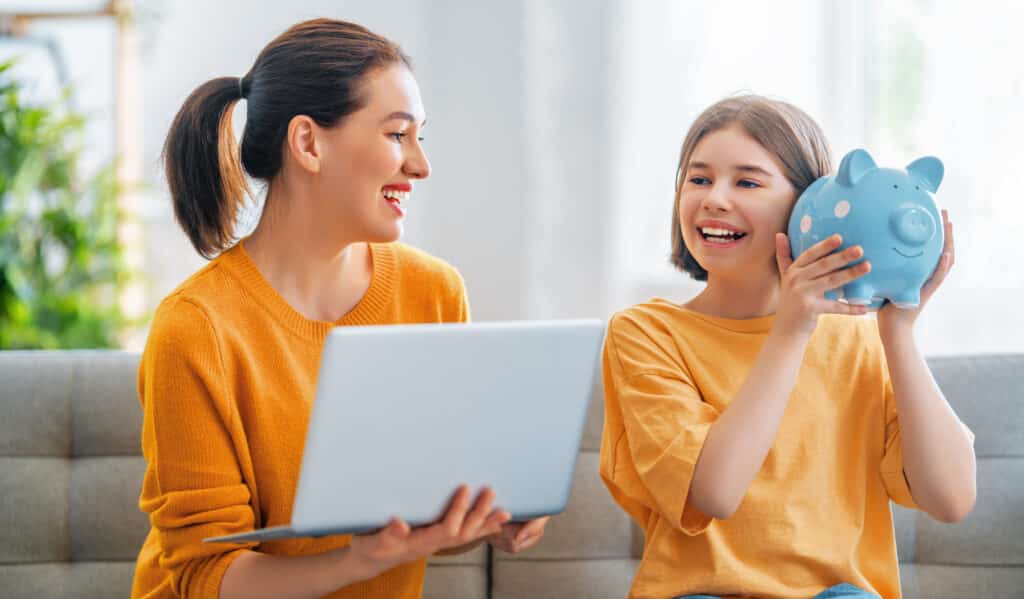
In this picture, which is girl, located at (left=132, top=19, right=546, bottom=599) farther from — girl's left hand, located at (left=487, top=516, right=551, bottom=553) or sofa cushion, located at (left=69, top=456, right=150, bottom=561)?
sofa cushion, located at (left=69, top=456, right=150, bottom=561)

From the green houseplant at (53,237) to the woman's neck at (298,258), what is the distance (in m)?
1.71

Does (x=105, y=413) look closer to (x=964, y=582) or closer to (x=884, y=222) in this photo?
(x=884, y=222)

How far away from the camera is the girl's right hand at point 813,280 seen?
118 cm

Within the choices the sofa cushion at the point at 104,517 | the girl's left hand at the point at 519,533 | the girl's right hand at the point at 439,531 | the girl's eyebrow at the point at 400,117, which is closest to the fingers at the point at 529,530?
the girl's left hand at the point at 519,533

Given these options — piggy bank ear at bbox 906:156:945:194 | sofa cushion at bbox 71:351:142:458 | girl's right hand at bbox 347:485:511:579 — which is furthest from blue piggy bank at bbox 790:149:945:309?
sofa cushion at bbox 71:351:142:458

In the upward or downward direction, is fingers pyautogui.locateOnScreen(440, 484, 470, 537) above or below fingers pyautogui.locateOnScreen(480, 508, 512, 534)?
above

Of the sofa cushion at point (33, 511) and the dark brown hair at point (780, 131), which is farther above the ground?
the dark brown hair at point (780, 131)

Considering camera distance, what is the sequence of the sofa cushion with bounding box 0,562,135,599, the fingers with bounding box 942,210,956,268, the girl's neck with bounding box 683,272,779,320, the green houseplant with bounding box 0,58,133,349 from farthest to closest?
the green houseplant with bounding box 0,58,133,349 → the sofa cushion with bounding box 0,562,135,599 → the girl's neck with bounding box 683,272,779,320 → the fingers with bounding box 942,210,956,268

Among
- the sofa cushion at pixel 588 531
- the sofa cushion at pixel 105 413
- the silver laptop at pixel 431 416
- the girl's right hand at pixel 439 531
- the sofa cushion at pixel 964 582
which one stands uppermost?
the silver laptop at pixel 431 416

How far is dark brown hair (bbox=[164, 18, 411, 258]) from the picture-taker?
1.36 m

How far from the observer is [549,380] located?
3.58 ft

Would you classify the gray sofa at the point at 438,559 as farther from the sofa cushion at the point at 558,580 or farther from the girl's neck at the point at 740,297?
the girl's neck at the point at 740,297

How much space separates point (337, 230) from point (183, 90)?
2234 mm

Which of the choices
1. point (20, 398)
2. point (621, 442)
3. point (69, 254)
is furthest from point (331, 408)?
point (69, 254)
